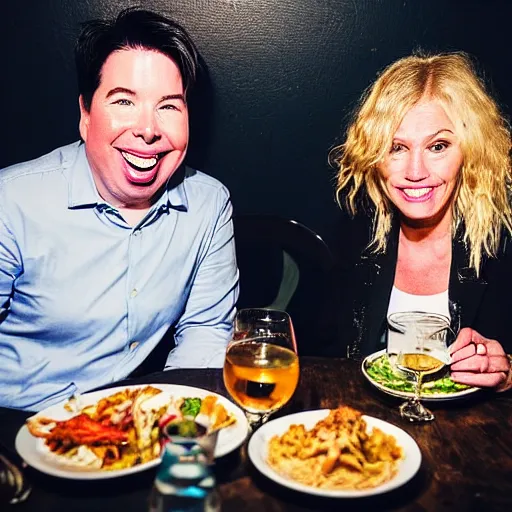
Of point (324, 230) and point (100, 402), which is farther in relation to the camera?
point (324, 230)

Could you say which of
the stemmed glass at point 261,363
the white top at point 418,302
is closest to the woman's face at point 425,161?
the white top at point 418,302

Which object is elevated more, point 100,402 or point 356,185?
point 356,185

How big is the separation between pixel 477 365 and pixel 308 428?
0.48 metres

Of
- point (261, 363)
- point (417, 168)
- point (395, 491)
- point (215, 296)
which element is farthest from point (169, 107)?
point (395, 491)

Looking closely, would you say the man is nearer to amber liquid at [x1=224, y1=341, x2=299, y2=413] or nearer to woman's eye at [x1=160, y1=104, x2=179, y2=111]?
woman's eye at [x1=160, y1=104, x2=179, y2=111]

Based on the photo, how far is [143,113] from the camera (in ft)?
6.30

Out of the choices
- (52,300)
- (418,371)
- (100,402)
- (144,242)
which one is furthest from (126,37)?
(418,371)

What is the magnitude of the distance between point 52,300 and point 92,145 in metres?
0.51

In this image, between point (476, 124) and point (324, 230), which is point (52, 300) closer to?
point (324, 230)

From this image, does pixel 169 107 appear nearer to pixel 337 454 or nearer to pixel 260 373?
pixel 260 373

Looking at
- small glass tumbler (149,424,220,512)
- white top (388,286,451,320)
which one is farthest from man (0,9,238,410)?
small glass tumbler (149,424,220,512)

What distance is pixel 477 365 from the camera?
4.62 feet

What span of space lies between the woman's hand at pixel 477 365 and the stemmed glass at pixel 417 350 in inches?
4.1

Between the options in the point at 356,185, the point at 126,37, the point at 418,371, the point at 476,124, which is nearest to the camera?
the point at 418,371
